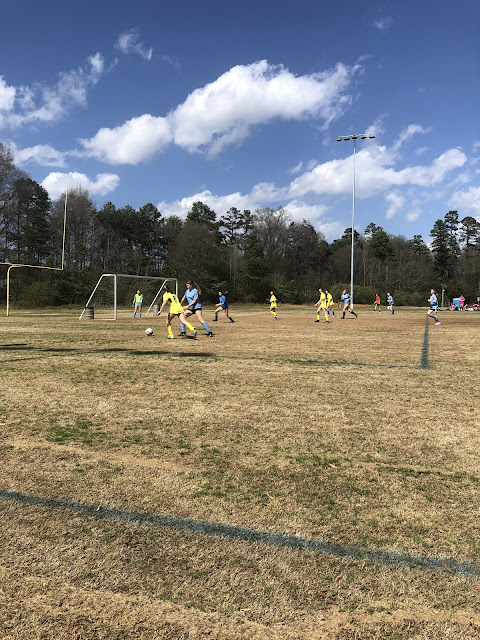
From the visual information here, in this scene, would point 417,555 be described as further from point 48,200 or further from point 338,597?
point 48,200

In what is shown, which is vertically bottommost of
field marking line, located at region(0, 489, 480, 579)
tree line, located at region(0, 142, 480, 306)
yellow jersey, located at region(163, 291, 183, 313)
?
field marking line, located at region(0, 489, 480, 579)

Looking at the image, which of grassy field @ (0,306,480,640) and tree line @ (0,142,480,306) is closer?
grassy field @ (0,306,480,640)

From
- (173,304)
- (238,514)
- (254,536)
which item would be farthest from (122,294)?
(254,536)

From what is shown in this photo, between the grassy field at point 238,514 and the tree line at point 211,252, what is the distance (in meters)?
46.0

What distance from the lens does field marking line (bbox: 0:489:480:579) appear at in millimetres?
2402

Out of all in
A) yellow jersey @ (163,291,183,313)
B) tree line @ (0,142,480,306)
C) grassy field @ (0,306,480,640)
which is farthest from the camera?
tree line @ (0,142,480,306)

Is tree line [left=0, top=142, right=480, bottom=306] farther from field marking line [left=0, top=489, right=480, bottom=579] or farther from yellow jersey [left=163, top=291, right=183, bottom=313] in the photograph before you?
field marking line [left=0, top=489, right=480, bottom=579]

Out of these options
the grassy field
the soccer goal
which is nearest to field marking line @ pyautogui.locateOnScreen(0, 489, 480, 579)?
the grassy field

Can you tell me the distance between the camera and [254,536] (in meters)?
2.65

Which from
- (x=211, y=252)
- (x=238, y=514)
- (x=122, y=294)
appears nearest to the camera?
(x=238, y=514)

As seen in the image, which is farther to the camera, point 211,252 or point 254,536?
point 211,252

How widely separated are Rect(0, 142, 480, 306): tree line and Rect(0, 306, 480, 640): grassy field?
45984 mm

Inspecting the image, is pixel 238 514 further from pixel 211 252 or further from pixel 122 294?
pixel 211 252

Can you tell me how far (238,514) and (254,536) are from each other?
278 mm
